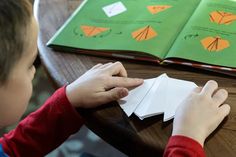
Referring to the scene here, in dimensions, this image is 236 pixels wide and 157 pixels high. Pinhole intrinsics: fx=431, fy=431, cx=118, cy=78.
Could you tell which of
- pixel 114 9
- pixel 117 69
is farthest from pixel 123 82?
pixel 114 9

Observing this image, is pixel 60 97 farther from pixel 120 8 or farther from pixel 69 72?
pixel 120 8

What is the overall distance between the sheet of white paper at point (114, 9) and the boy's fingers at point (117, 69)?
7.8 inches

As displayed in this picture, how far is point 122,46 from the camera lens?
0.96m

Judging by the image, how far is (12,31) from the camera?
0.71m

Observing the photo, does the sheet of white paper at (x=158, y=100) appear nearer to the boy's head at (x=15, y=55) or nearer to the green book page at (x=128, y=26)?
the green book page at (x=128, y=26)

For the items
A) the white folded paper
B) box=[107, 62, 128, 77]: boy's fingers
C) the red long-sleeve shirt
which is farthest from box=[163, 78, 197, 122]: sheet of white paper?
the red long-sleeve shirt

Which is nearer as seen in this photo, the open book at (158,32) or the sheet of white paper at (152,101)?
the sheet of white paper at (152,101)

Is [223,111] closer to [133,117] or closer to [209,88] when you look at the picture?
[209,88]

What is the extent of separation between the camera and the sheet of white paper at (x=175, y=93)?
805 mm

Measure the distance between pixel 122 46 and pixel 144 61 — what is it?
63 mm

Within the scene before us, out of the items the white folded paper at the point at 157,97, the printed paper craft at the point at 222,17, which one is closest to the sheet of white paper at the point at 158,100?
the white folded paper at the point at 157,97

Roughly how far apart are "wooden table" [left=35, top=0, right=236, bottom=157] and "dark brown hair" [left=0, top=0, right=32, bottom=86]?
203 mm

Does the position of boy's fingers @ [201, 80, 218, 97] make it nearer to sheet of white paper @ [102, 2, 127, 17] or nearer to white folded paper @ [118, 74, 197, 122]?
white folded paper @ [118, 74, 197, 122]

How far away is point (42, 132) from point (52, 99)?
8 cm
